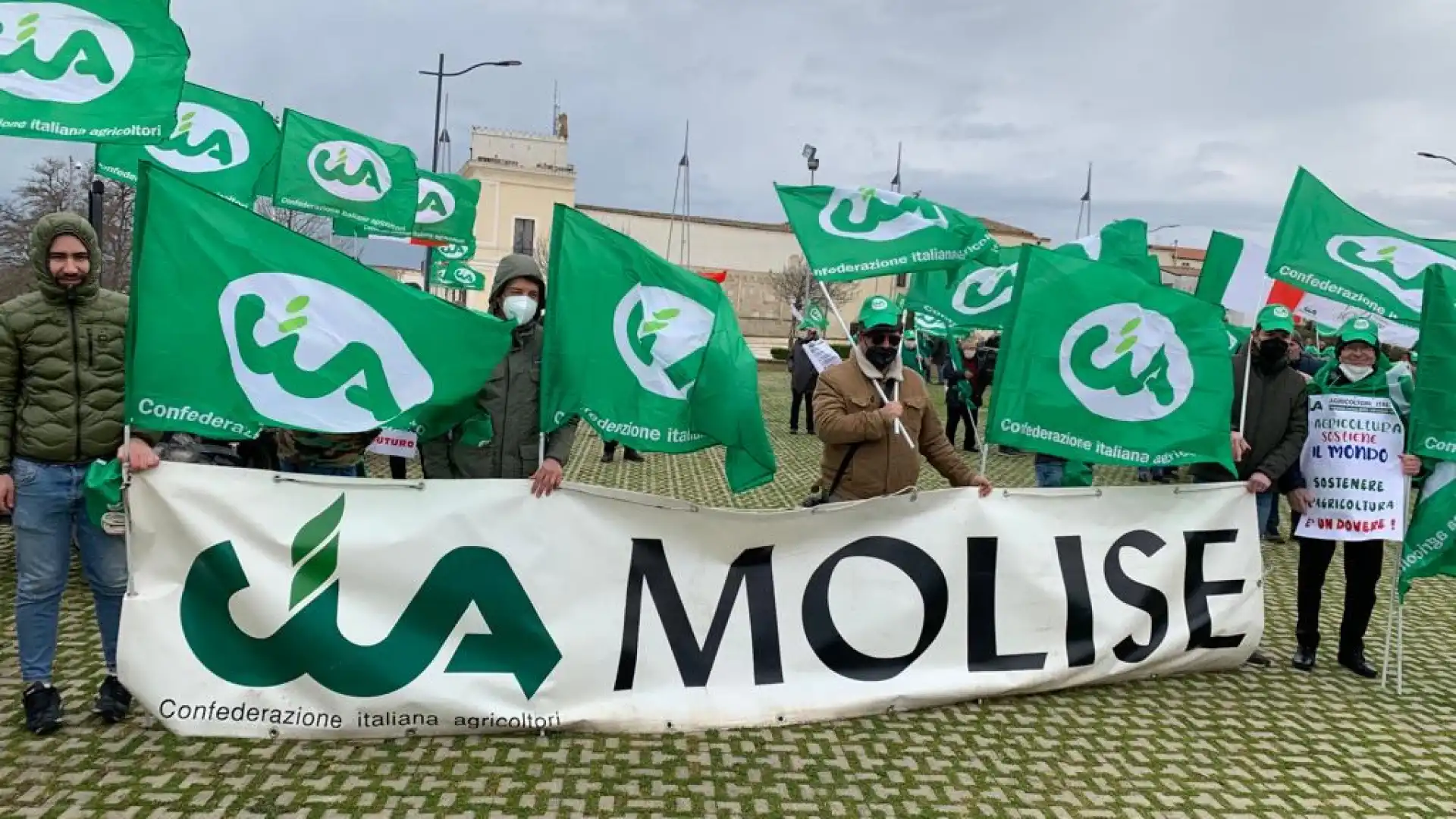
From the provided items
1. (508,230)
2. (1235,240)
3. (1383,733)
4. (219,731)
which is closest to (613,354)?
(219,731)

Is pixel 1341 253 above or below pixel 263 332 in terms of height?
above

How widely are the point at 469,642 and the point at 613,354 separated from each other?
4.49ft

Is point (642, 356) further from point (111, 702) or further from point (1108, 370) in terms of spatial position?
point (111, 702)

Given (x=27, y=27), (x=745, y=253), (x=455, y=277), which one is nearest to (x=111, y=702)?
(x=27, y=27)

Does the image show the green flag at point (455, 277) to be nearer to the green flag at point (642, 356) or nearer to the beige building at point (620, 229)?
the green flag at point (642, 356)

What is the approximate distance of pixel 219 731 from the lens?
3.95 meters

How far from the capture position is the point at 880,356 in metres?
5.16

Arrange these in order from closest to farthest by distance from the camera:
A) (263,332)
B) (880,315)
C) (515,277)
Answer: (263,332), (515,277), (880,315)

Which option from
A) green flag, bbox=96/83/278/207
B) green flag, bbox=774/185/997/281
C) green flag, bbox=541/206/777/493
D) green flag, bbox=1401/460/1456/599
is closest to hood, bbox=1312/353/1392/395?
green flag, bbox=1401/460/1456/599

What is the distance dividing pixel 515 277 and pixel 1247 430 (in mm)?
4249

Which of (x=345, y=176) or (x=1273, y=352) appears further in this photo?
(x=345, y=176)

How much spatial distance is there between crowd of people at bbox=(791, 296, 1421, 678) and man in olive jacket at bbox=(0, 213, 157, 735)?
3.14 metres

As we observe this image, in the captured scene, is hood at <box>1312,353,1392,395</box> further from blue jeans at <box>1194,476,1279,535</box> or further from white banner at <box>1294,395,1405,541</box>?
blue jeans at <box>1194,476,1279,535</box>

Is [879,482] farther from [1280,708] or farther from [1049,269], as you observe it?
[1280,708]
